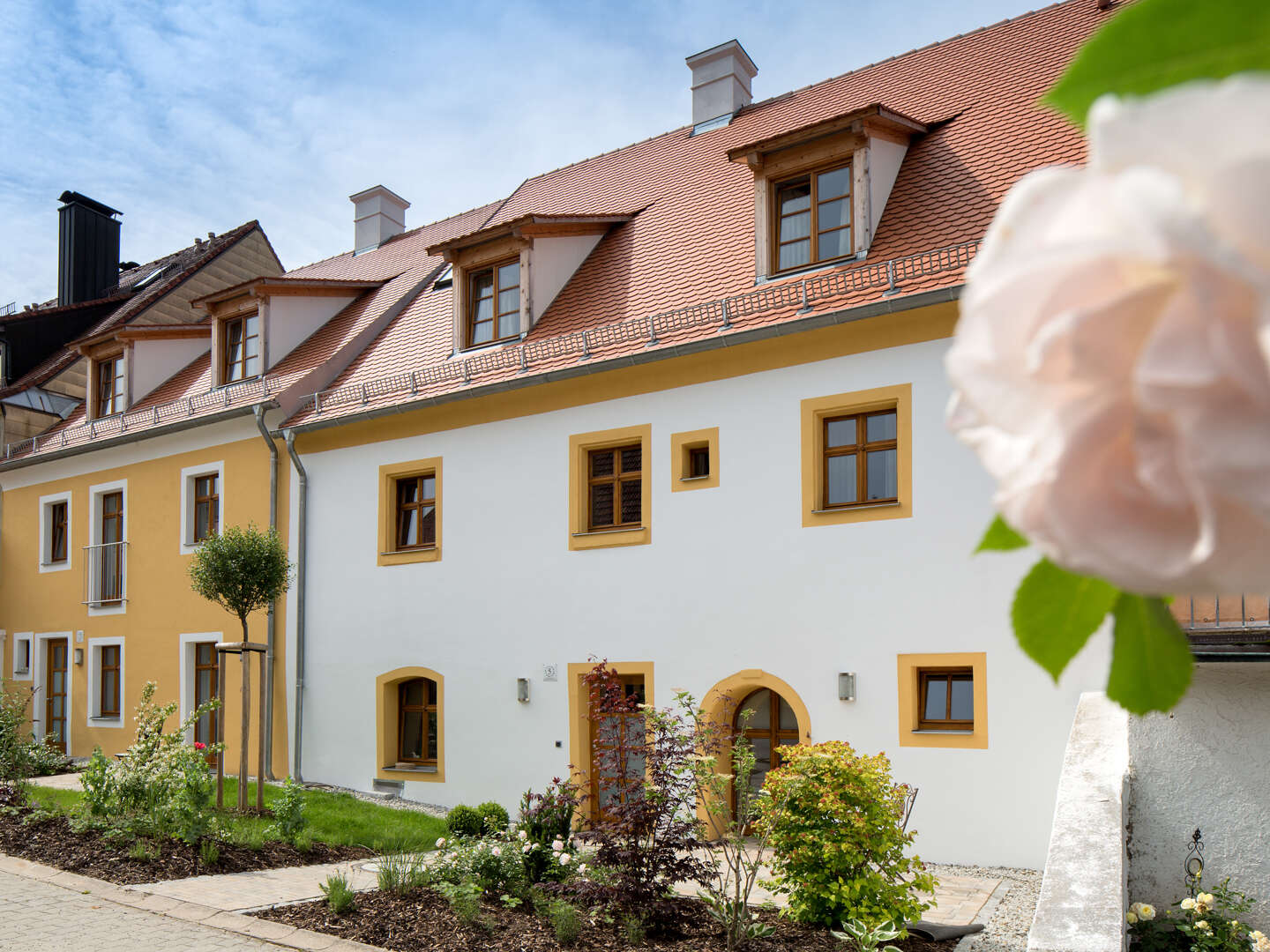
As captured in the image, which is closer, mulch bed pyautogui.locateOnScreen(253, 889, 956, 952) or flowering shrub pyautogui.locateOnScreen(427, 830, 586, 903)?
mulch bed pyautogui.locateOnScreen(253, 889, 956, 952)

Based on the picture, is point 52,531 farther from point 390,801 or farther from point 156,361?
point 390,801

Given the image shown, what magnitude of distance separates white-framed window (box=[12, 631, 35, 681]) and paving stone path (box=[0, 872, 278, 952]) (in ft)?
44.5

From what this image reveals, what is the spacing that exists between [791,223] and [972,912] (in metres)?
7.54

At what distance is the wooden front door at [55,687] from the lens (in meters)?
20.3

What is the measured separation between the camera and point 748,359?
12195 mm

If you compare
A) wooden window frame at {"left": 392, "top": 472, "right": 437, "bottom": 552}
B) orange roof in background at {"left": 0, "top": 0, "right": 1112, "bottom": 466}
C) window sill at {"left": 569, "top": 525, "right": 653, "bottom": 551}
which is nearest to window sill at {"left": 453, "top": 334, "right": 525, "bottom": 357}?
orange roof in background at {"left": 0, "top": 0, "right": 1112, "bottom": 466}

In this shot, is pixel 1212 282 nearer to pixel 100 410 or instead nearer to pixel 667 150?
pixel 667 150

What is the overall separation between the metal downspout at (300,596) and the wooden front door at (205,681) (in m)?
2.10

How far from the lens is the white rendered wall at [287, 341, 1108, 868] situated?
10.3m

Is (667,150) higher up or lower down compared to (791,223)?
higher up

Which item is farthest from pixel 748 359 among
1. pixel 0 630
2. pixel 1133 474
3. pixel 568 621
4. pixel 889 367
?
pixel 0 630

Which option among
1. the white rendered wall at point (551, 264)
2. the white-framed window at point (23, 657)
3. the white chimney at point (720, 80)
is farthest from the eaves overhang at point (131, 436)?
the white chimney at point (720, 80)

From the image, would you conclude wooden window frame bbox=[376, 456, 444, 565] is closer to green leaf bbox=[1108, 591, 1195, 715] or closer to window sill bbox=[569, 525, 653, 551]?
window sill bbox=[569, 525, 653, 551]

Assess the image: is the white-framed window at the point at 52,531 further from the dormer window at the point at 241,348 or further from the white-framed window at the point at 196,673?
the white-framed window at the point at 196,673
